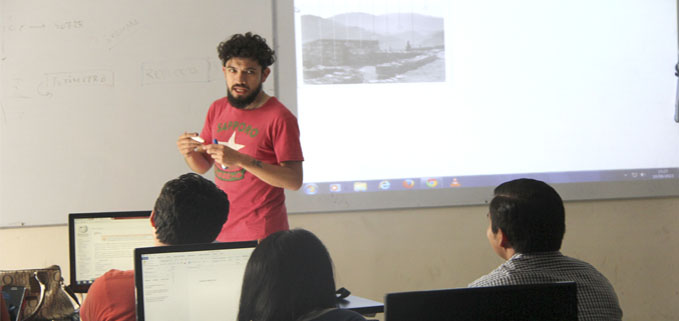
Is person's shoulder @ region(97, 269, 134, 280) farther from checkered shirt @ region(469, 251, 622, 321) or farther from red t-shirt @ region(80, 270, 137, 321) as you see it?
checkered shirt @ region(469, 251, 622, 321)

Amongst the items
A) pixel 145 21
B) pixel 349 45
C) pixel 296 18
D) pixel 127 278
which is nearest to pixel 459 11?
pixel 349 45

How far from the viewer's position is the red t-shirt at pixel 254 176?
105 inches

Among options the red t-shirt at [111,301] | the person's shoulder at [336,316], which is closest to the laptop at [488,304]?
the person's shoulder at [336,316]

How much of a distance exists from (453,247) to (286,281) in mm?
2859

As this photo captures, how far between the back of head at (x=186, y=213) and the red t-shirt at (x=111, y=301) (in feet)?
0.52

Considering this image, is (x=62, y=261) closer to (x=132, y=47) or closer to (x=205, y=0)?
(x=132, y=47)

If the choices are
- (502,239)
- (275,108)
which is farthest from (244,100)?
(502,239)

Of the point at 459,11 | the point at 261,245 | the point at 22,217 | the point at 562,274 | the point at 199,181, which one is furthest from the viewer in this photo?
the point at 459,11

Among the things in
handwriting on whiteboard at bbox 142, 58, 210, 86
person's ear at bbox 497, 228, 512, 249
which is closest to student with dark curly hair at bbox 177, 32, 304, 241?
handwriting on whiteboard at bbox 142, 58, 210, 86

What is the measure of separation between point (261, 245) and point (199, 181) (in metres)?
0.59

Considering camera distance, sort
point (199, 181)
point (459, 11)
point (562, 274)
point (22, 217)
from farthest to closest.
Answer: point (459, 11), point (22, 217), point (199, 181), point (562, 274)

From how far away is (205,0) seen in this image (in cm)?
372

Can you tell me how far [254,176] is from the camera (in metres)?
2.69

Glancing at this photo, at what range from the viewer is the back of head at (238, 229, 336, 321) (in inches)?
47.4
